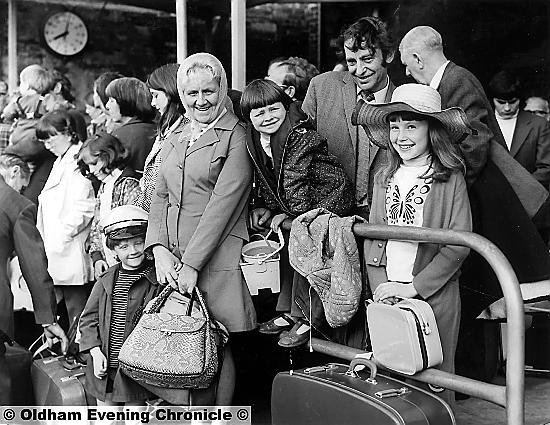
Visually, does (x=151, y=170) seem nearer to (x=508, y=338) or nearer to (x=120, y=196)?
(x=120, y=196)

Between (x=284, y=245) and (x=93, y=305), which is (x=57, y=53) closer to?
(x=93, y=305)

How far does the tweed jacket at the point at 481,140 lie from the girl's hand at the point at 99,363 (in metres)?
1.94

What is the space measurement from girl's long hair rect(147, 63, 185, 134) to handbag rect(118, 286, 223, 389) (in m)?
0.93

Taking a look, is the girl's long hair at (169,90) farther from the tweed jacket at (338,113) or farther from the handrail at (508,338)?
the handrail at (508,338)

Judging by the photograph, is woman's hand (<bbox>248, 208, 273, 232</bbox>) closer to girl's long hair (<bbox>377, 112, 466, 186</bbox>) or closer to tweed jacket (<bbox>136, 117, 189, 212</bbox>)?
tweed jacket (<bbox>136, 117, 189, 212</bbox>)

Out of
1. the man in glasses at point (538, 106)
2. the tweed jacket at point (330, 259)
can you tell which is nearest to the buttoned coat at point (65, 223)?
the tweed jacket at point (330, 259)

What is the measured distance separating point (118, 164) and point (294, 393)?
1.62 m

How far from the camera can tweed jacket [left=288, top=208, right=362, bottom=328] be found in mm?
3516

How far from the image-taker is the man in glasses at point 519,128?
12.1ft

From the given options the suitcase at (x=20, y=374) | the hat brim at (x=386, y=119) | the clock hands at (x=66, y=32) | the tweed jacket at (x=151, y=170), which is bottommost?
the suitcase at (x=20, y=374)

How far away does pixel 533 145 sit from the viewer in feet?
12.3

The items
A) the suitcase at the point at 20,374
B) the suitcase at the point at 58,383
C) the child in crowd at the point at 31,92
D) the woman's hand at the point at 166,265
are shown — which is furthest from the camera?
the child in crowd at the point at 31,92

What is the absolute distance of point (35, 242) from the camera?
4684 millimetres

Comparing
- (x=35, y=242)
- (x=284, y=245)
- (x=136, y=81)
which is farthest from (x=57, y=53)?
(x=284, y=245)
